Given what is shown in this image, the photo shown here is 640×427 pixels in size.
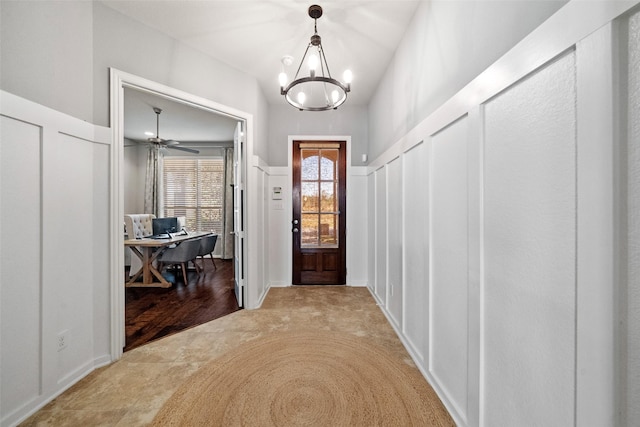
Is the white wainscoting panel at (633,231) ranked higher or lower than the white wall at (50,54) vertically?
lower

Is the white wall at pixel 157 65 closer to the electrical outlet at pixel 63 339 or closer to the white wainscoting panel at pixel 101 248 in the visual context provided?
the white wainscoting panel at pixel 101 248

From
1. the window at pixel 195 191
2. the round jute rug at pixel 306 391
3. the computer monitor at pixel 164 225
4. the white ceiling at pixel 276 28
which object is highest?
the white ceiling at pixel 276 28

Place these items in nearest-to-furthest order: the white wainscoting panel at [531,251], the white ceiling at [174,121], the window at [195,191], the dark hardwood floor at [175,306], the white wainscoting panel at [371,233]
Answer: the white wainscoting panel at [531,251], the dark hardwood floor at [175,306], the white wainscoting panel at [371,233], the white ceiling at [174,121], the window at [195,191]

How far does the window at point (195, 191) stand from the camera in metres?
5.87

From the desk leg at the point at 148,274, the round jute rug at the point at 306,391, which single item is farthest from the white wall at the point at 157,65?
the desk leg at the point at 148,274

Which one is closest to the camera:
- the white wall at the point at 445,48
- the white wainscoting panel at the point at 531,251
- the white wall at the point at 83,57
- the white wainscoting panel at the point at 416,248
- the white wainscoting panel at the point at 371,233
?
the white wainscoting panel at the point at 531,251

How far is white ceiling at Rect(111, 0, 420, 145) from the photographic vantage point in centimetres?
192

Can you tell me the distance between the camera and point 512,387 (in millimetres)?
983

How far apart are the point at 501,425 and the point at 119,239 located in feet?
8.51

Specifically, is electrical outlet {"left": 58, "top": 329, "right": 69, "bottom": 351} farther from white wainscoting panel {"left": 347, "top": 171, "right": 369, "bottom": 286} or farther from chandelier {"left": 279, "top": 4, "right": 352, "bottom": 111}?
white wainscoting panel {"left": 347, "top": 171, "right": 369, "bottom": 286}

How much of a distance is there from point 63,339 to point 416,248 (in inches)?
98.3

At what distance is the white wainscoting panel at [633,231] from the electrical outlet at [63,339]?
2664 millimetres

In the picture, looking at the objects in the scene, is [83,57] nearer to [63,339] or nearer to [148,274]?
[63,339]

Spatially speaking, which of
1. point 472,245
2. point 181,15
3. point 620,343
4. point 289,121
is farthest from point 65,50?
point 620,343
